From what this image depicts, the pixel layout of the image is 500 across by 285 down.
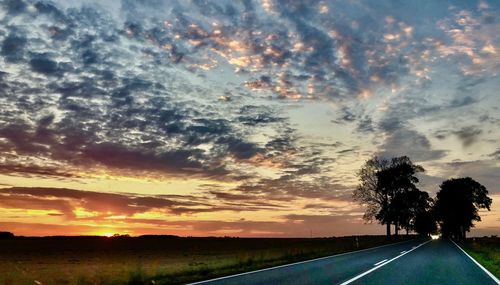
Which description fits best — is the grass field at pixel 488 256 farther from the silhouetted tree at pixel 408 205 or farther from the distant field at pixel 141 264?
the silhouetted tree at pixel 408 205

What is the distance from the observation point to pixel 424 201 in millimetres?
71562

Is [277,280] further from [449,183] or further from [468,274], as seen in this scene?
[449,183]

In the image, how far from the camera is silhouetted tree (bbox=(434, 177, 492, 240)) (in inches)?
3226

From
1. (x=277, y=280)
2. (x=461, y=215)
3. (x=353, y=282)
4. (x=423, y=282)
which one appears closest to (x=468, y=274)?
(x=423, y=282)

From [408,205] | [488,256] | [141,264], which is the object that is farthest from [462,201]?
[141,264]

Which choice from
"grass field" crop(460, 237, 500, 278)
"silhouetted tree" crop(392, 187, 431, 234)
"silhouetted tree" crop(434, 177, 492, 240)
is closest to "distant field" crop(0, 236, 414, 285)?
"grass field" crop(460, 237, 500, 278)

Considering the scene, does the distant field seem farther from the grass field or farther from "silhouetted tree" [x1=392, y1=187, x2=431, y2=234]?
"silhouetted tree" [x1=392, y1=187, x2=431, y2=234]

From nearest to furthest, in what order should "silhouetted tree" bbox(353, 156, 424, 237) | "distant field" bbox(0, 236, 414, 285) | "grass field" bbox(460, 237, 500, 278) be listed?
"distant field" bbox(0, 236, 414, 285), "grass field" bbox(460, 237, 500, 278), "silhouetted tree" bbox(353, 156, 424, 237)

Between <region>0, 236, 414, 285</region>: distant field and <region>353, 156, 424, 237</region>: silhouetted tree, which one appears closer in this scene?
<region>0, 236, 414, 285</region>: distant field

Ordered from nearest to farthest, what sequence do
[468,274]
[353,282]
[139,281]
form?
[353,282], [139,281], [468,274]

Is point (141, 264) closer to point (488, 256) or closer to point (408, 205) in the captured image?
point (488, 256)

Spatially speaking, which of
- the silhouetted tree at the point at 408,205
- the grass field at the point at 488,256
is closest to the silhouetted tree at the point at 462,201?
the silhouetted tree at the point at 408,205

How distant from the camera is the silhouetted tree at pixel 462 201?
81938 millimetres

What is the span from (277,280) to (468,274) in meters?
7.20
